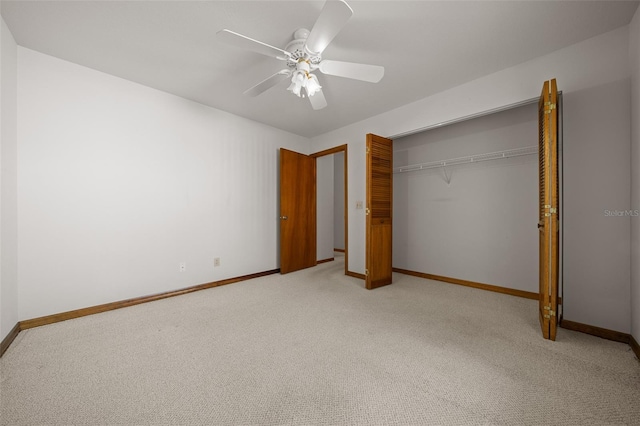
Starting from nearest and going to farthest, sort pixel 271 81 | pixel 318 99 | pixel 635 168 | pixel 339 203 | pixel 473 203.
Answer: pixel 635 168
pixel 271 81
pixel 318 99
pixel 473 203
pixel 339 203

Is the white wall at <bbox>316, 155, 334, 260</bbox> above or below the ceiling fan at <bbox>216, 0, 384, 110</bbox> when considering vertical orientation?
below

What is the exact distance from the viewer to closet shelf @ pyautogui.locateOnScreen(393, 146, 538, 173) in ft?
10.2

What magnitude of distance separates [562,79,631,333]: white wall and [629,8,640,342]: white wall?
0.19ft

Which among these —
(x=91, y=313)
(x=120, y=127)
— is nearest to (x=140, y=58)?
(x=120, y=127)

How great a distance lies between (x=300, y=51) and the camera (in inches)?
81.3

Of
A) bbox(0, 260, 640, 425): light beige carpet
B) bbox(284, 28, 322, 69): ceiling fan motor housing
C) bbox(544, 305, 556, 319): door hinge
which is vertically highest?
bbox(284, 28, 322, 69): ceiling fan motor housing

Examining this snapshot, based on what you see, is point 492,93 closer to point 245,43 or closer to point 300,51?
point 300,51

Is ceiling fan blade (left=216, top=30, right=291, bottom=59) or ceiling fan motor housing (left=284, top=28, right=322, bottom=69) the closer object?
ceiling fan blade (left=216, top=30, right=291, bottom=59)

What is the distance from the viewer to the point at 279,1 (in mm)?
1790

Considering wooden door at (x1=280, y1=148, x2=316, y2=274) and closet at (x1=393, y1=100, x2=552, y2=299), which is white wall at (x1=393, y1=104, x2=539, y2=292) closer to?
closet at (x1=393, y1=100, x2=552, y2=299)

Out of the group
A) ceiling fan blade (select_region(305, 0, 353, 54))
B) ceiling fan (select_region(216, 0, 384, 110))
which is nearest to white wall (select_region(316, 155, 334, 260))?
ceiling fan (select_region(216, 0, 384, 110))

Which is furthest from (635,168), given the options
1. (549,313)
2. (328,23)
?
(328,23)

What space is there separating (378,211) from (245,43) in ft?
8.25

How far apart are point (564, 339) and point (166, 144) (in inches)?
176
